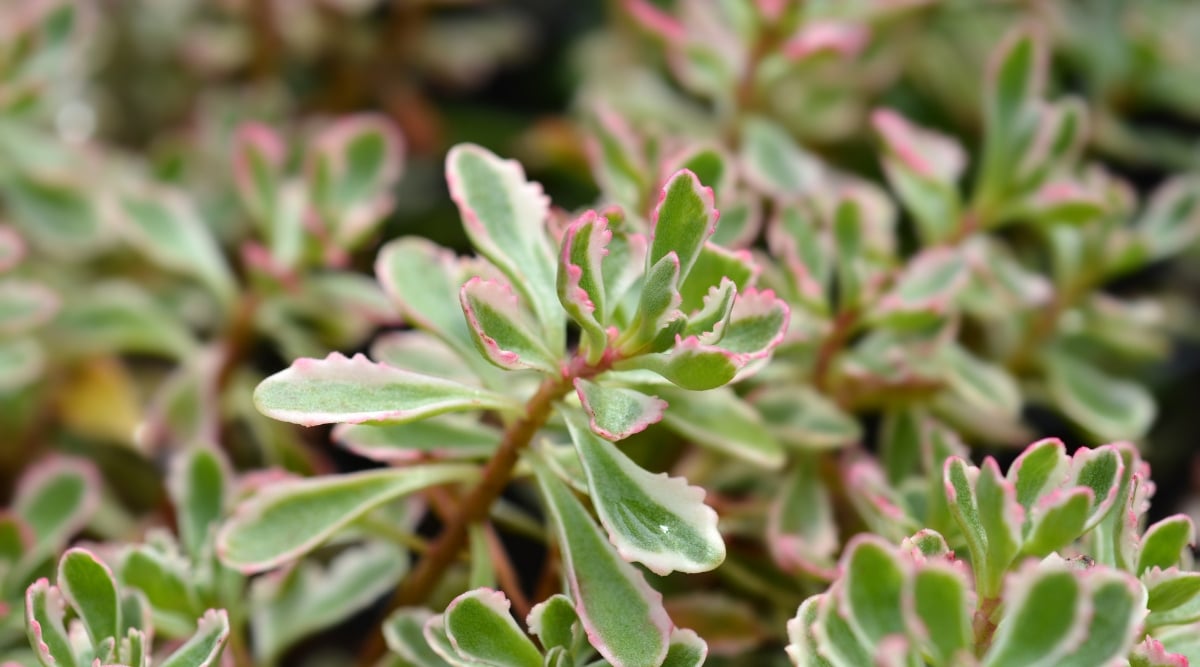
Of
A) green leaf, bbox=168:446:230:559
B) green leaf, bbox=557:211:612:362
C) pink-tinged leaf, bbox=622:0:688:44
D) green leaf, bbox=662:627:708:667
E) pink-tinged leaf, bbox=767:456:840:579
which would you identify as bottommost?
pink-tinged leaf, bbox=767:456:840:579

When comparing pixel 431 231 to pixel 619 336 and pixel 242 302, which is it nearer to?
pixel 242 302

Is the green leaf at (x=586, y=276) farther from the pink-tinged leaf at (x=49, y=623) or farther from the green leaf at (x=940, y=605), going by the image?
the pink-tinged leaf at (x=49, y=623)

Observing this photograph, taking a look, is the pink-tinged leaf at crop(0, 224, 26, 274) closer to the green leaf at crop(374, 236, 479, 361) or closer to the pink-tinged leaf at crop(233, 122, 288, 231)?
the pink-tinged leaf at crop(233, 122, 288, 231)

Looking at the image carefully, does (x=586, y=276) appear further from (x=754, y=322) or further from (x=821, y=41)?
(x=821, y=41)

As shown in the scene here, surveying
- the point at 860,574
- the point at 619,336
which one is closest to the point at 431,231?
the point at 619,336

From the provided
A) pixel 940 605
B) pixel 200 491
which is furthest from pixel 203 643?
pixel 940 605

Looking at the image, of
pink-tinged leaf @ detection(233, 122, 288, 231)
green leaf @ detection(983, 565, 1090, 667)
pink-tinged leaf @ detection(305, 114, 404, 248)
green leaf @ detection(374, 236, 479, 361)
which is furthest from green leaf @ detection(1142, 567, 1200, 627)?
pink-tinged leaf @ detection(233, 122, 288, 231)
